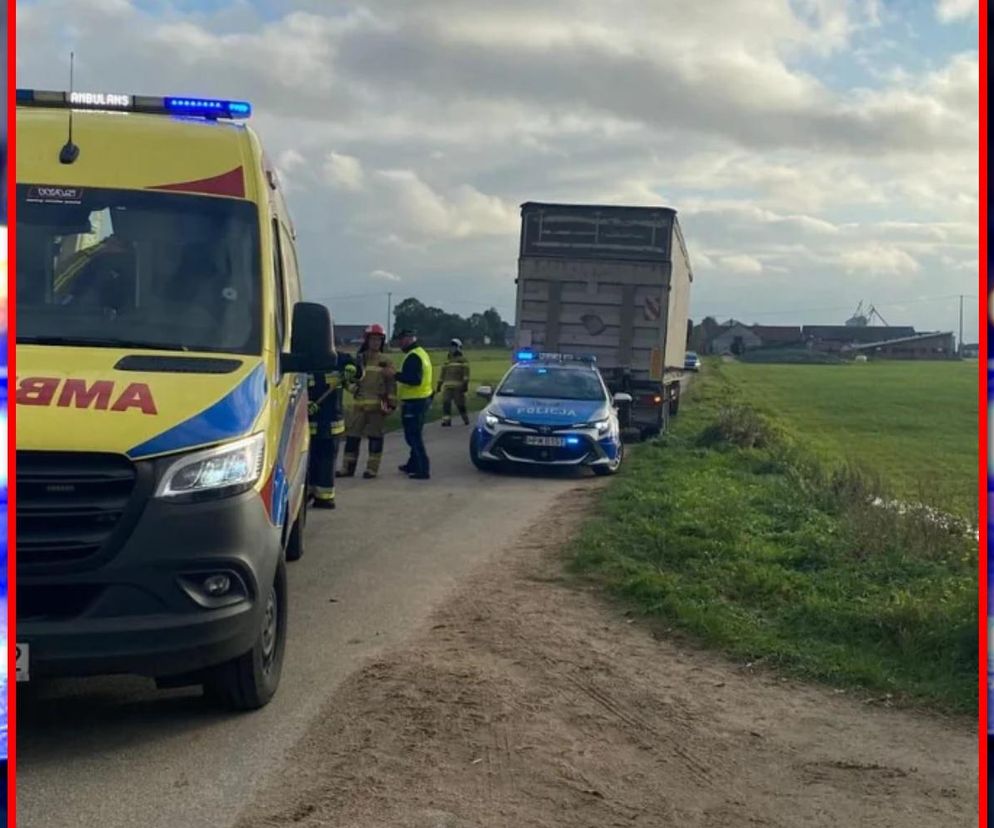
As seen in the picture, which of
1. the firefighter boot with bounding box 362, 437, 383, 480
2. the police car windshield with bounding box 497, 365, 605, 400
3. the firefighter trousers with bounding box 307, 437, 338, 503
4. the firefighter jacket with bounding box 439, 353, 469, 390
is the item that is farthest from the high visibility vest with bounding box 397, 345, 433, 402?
the firefighter jacket with bounding box 439, 353, 469, 390

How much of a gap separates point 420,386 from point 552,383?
274 cm

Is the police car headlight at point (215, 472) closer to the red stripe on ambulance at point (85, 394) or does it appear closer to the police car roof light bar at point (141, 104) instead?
the red stripe on ambulance at point (85, 394)

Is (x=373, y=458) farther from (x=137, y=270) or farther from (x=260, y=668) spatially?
(x=260, y=668)

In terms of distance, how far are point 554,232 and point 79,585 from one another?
15.8 meters

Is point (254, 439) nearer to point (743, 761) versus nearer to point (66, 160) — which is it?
point (66, 160)

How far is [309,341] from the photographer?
586 centimetres

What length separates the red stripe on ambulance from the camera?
4.58m

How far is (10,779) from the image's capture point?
3.18 m

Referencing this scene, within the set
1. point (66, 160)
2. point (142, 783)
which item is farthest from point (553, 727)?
point (66, 160)

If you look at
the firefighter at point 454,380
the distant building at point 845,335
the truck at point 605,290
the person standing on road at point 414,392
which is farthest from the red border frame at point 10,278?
the distant building at point 845,335

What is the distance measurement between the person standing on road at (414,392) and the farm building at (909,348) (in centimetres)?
9116

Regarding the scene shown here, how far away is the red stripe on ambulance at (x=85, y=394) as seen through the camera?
15.0 ft

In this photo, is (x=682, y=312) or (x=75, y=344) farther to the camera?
(x=682, y=312)

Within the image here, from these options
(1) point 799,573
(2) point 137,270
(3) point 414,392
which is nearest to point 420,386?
(3) point 414,392
